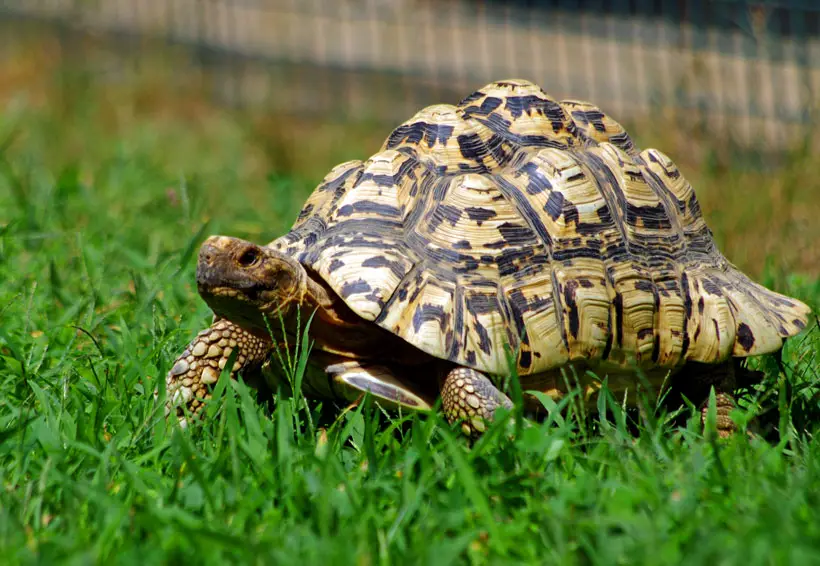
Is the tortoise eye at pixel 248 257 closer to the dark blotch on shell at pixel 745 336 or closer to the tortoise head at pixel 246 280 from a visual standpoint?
the tortoise head at pixel 246 280

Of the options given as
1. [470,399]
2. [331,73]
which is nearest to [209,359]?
[470,399]

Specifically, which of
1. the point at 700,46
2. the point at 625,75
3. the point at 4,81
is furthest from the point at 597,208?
the point at 4,81

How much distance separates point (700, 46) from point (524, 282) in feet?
21.0

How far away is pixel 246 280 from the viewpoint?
2.76 m

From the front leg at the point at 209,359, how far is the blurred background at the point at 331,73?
2.99 metres

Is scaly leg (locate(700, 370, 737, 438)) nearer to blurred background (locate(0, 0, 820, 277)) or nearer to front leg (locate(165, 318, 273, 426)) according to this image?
front leg (locate(165, 318, 273, 426))

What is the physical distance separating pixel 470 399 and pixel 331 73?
796 centimetres

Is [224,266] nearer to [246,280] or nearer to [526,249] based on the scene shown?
[246,280]

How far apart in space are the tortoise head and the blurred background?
127 inches

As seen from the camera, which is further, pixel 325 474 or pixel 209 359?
pixel 209 359

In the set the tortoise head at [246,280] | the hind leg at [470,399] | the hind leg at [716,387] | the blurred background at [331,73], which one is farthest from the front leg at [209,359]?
the blurred background at [331,73]

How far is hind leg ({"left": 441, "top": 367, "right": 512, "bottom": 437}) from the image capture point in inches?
106

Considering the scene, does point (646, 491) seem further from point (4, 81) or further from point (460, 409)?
point (4, 81)

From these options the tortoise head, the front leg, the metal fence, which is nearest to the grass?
the front leg
